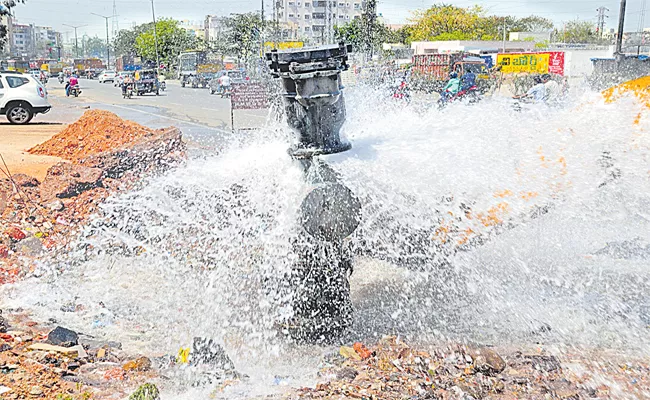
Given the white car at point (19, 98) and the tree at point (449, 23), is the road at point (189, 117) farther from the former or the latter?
the tree at point (449, 23)

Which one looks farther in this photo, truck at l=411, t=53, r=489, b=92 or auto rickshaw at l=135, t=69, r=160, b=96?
auto rickshaw at l=135, t=69, r=160, b=96

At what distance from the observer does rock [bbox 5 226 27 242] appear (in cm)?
723

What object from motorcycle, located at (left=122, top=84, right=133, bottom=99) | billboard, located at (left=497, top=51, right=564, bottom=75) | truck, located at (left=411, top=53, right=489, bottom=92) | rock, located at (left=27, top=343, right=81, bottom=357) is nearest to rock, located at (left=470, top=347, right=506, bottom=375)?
rock, located at (left=27, top=343, right=81, bottom=357)

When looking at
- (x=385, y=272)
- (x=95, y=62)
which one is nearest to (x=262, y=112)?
(x=385, y=272)

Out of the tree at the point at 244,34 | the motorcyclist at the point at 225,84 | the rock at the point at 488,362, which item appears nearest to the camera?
the rock at the point at 488,362

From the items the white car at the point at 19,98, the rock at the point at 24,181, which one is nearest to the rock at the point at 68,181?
the rock at the point at 24,181

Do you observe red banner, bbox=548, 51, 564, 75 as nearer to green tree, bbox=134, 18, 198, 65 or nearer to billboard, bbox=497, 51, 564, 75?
billboard, bbox=497, 51, 564, 75

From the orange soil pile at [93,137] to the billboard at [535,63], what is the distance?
19.9 m

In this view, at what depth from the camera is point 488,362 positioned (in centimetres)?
418

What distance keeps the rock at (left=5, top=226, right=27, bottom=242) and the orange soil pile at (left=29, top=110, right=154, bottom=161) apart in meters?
3.13

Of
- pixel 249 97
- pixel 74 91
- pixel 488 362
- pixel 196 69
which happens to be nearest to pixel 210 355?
pixel 488 362

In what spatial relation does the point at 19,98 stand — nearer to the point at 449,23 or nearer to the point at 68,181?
the point at 68,181

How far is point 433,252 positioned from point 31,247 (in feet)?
13.7

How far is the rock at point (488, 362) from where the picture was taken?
4.11 m
